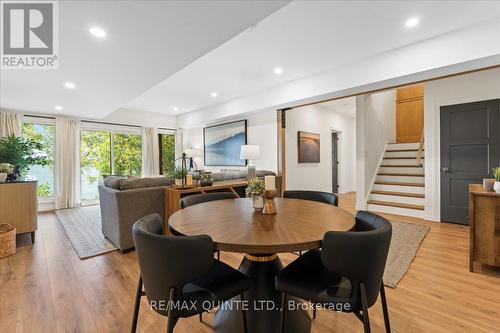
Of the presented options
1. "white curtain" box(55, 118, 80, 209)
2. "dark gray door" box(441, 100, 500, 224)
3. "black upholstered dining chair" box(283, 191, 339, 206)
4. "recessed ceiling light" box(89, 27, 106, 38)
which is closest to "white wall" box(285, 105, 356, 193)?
"dark gray door" box(441, 100, 500, 224)

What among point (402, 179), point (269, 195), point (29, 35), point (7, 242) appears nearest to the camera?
point (269, 195)

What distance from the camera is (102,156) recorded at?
6.24 meters

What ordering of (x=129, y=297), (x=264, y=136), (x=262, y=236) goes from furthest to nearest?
(x=264, y=136) → (x=129, y=297) → (x=262, y=236)

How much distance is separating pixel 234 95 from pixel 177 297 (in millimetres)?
4688

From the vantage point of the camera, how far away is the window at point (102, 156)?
6074 mm

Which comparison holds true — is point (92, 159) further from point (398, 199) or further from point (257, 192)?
point (398, 199)

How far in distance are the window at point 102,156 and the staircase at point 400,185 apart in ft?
21.0

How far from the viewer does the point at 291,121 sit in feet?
17.5

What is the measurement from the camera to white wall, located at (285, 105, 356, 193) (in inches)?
209

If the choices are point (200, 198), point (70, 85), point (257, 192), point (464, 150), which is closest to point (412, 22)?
point (257, 192)

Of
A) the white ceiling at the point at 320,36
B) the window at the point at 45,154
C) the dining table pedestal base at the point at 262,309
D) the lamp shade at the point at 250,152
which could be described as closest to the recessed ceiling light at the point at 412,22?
the white ceiling at the point at 320,36

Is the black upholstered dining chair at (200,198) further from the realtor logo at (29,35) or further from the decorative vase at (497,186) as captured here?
the decorative vase at (497,186)

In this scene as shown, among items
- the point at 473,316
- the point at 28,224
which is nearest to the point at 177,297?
the point at 473,316

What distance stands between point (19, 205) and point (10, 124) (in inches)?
122
